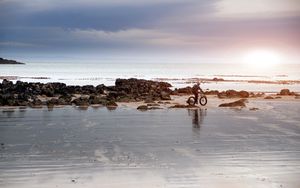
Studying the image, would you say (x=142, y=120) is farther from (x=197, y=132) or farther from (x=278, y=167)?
(x=278, y=167)

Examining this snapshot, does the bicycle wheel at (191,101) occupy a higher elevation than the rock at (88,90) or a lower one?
lower

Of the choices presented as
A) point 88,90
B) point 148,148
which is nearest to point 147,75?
point 88,90

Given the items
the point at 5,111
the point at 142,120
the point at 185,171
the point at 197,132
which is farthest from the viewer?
the point at 5,111

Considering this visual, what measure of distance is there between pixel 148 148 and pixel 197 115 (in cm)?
843

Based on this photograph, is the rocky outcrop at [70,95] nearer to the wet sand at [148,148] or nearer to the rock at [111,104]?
the rock at [111,104]

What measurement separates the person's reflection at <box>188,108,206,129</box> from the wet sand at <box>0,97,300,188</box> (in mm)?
42

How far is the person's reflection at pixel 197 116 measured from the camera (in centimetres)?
1962

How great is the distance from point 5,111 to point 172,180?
46.6 ft

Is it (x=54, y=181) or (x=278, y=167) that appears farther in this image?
(x=278, y=167)

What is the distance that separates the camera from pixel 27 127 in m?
18.0

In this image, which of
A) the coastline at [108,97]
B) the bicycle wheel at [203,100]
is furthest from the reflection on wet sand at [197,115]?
the bicycle wheel at [203,100]

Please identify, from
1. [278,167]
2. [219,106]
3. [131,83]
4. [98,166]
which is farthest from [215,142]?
[131,83]

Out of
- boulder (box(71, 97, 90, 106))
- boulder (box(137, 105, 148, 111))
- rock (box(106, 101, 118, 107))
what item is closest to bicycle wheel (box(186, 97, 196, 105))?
boulder (box(137, 105, 148, 111))

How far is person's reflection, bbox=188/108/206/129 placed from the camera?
19.6 m
